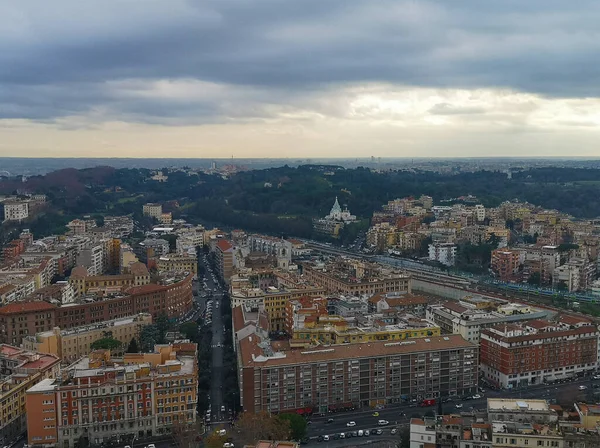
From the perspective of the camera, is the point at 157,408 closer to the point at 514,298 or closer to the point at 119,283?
the point at 119,283

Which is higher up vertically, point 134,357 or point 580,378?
point 134,357

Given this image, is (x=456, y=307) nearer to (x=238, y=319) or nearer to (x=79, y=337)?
(x=238, y=319)

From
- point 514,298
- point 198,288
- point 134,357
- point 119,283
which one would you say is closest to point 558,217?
point 514,298

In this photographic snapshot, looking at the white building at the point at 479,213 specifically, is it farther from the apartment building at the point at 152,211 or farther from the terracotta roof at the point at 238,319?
the terracotta roof at the point at 238,319

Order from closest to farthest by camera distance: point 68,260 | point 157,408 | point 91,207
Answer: point 157,408, point 68,260, point 91,207

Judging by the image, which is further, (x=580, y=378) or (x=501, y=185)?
(x=501, y=185)

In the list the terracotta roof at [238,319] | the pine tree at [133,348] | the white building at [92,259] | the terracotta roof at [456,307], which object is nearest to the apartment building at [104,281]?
the white building at [92,259]

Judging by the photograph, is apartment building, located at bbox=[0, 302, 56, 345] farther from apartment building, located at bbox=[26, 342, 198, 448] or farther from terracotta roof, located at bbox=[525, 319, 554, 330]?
terracotta roof, located at bbox=[525, 319, 554, 330]
